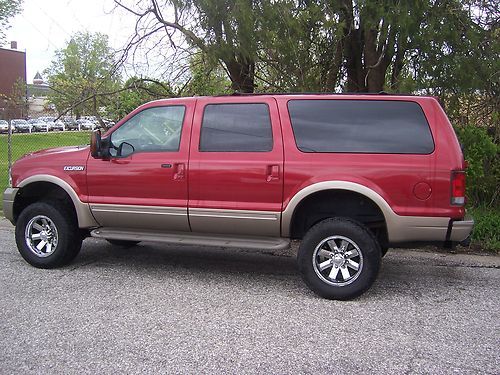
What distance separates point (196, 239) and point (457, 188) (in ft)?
8.67

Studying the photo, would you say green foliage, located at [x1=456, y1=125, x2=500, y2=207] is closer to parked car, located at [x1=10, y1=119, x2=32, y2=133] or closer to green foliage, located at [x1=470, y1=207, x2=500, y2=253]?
green foliage, located at [x1=470, y1=207, x2=500, y2=253]

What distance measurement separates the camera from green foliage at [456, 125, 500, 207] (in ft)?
25.2

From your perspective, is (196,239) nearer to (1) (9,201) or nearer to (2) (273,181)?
(2) (273,181)

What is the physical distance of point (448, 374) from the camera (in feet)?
11.8

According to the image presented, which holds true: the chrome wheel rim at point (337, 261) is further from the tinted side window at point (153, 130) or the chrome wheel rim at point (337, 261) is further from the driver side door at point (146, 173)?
the tinted side window at point (153, 130)

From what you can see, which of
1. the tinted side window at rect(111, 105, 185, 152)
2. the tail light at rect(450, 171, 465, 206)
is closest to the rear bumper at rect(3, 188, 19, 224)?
the tinted side window at rect(111, 105, 185, 152)

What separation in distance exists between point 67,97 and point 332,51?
5411 mm

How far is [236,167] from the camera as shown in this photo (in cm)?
534

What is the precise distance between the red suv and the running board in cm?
2

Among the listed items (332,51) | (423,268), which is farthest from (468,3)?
(423,268)

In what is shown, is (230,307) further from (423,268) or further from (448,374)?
(423,268)

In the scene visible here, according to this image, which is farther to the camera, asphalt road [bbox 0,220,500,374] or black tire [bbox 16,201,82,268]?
A: black tire [bbox 16,201,82,268]

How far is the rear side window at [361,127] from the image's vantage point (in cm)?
504

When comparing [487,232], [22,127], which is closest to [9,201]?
[487,232]
